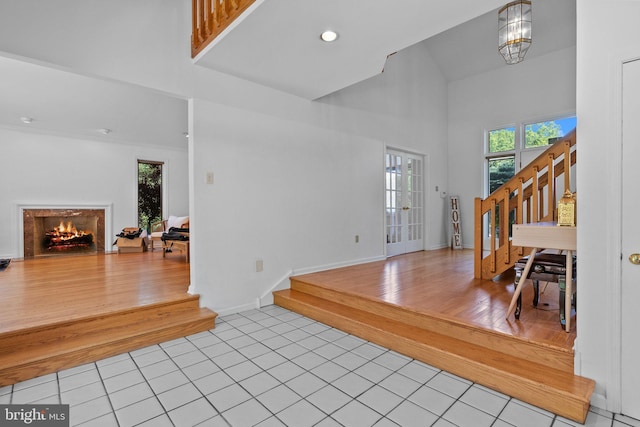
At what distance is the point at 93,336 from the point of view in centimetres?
251

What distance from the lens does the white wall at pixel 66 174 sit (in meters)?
5.39

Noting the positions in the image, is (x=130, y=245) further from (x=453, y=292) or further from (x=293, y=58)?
(x=453, y=292)

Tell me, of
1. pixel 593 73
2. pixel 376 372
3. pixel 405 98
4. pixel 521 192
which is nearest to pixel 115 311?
pixel 376 372

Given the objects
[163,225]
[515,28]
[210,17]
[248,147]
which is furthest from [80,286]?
[515,28]

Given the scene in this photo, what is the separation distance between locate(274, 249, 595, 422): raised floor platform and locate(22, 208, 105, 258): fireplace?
15.6ft

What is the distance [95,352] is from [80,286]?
154cm

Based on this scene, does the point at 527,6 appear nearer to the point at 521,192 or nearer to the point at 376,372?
the point at 521,192

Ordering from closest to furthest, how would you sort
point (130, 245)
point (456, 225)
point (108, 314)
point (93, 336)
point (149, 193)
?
point (93, 336) < point (108, 314) < point (130, 245) < point (456, 225) < point (149, 193)

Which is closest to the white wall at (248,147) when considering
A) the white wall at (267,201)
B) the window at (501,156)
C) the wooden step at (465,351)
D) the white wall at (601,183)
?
the white wall at (267,201)

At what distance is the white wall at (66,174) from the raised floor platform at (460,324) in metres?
4.74

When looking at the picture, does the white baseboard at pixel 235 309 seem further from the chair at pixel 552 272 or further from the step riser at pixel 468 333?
the chair at pixel 552 272

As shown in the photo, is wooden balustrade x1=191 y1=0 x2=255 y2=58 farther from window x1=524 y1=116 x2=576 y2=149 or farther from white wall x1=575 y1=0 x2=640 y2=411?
window x1=524 y1=116 x2=576 y2=149

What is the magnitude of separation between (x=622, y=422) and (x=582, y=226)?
3.35ft

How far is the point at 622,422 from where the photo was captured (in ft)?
5.33
